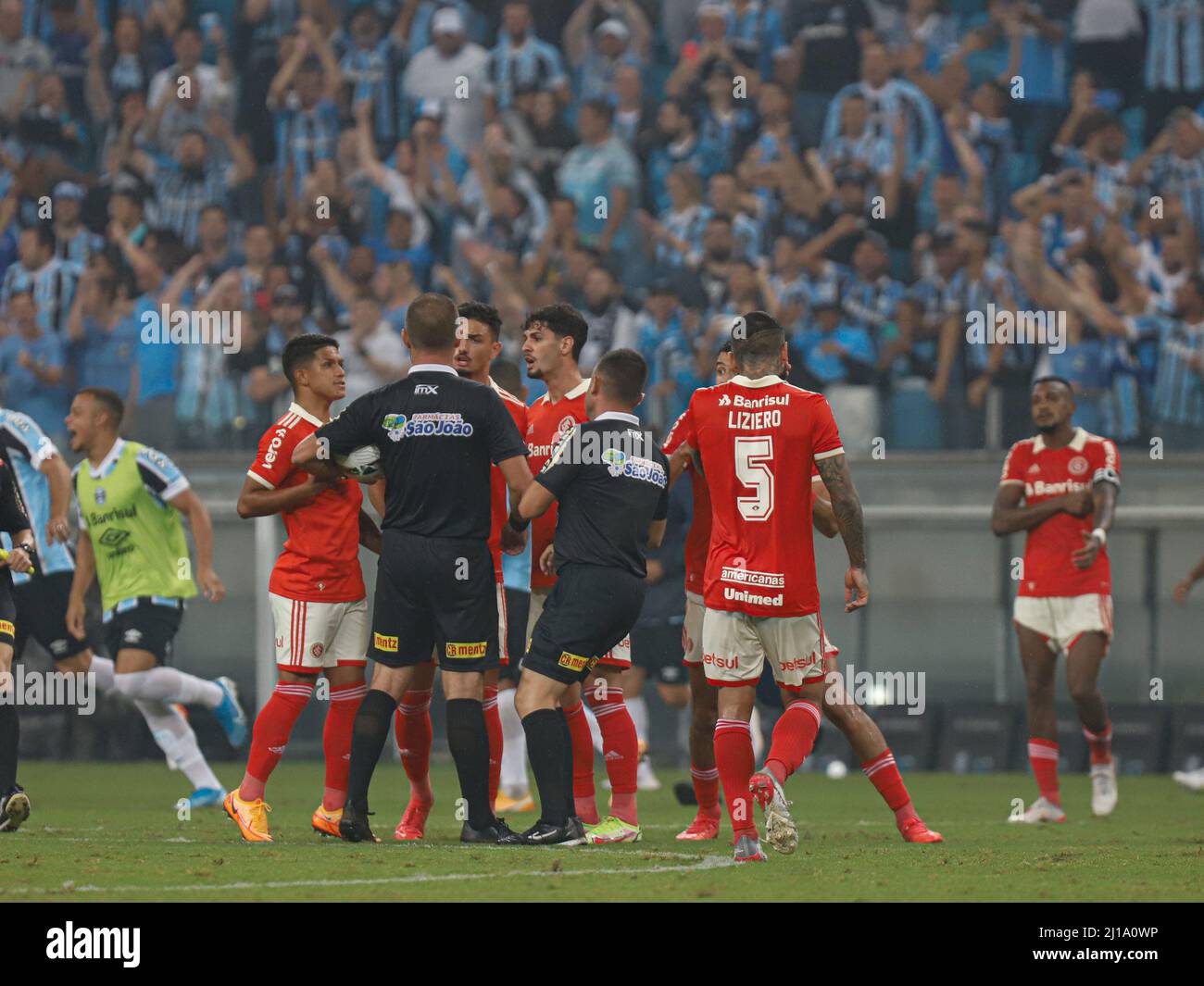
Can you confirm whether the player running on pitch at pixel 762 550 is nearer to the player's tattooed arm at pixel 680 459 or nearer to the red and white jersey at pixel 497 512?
the player's tattooed arm at pixel 680 459

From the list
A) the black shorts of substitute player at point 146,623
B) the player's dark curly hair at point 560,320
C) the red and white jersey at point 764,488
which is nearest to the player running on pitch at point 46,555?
the black shorts of substitute player at point 146,623

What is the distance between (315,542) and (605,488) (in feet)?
4.76

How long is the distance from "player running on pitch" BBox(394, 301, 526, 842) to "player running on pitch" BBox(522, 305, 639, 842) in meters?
0.22

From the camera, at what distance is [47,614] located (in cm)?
1173

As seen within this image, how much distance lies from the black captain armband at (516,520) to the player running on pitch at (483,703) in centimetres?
23

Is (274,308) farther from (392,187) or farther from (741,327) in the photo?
(741,327)

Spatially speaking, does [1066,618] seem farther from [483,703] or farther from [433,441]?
[433,441]

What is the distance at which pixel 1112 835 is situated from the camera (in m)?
9.44

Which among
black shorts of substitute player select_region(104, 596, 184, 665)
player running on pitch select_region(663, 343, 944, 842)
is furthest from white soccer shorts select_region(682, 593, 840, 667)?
black shorts of substitute player select_region(104, 596, 184, 665)

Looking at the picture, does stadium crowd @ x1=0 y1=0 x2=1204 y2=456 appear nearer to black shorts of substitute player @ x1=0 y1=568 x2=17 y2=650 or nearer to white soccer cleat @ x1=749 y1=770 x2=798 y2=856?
black shorts of substitute player @ x1=0 y1=568 x2=17 y2=650

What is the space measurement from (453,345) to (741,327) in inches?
49.8

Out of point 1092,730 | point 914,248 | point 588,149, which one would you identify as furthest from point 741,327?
point 588,149

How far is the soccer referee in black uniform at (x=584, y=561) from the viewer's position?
8.07m

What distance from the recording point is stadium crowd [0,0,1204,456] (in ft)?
49.6
